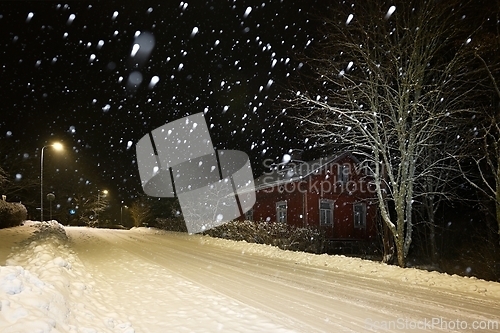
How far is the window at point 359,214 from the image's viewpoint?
31328mm

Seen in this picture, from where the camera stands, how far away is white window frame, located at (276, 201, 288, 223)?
31.5 m

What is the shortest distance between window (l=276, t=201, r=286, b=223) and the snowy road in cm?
1850

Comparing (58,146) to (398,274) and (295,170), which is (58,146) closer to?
(295,170)

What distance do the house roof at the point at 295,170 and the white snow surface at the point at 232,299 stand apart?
16469mm

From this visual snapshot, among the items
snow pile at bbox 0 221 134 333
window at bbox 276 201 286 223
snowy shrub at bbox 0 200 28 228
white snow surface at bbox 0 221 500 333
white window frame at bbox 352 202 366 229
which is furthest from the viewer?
window at bbox 276 201 286 223

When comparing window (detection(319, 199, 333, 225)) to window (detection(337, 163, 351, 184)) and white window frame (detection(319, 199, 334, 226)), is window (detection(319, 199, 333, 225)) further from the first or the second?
window (detection(337, 163, 351, 184))

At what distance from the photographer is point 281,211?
105 ft

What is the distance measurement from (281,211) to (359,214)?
641cm

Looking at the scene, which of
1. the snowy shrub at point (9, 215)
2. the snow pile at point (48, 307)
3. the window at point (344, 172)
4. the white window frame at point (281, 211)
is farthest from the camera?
the white window frame at point (281, 211)

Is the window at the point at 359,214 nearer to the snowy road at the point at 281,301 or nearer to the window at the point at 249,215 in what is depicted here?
the window at the point at 249,215

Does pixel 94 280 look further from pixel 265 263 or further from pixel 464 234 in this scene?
pixel 464 234

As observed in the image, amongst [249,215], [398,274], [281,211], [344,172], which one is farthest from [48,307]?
[249,215]

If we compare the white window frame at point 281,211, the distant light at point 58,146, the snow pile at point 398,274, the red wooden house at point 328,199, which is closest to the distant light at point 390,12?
the snow pile at point 398,274

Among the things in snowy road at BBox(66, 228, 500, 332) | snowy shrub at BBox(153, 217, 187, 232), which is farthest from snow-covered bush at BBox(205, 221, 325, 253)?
snowy shrub at BBox(153, 217, 187, 232)
